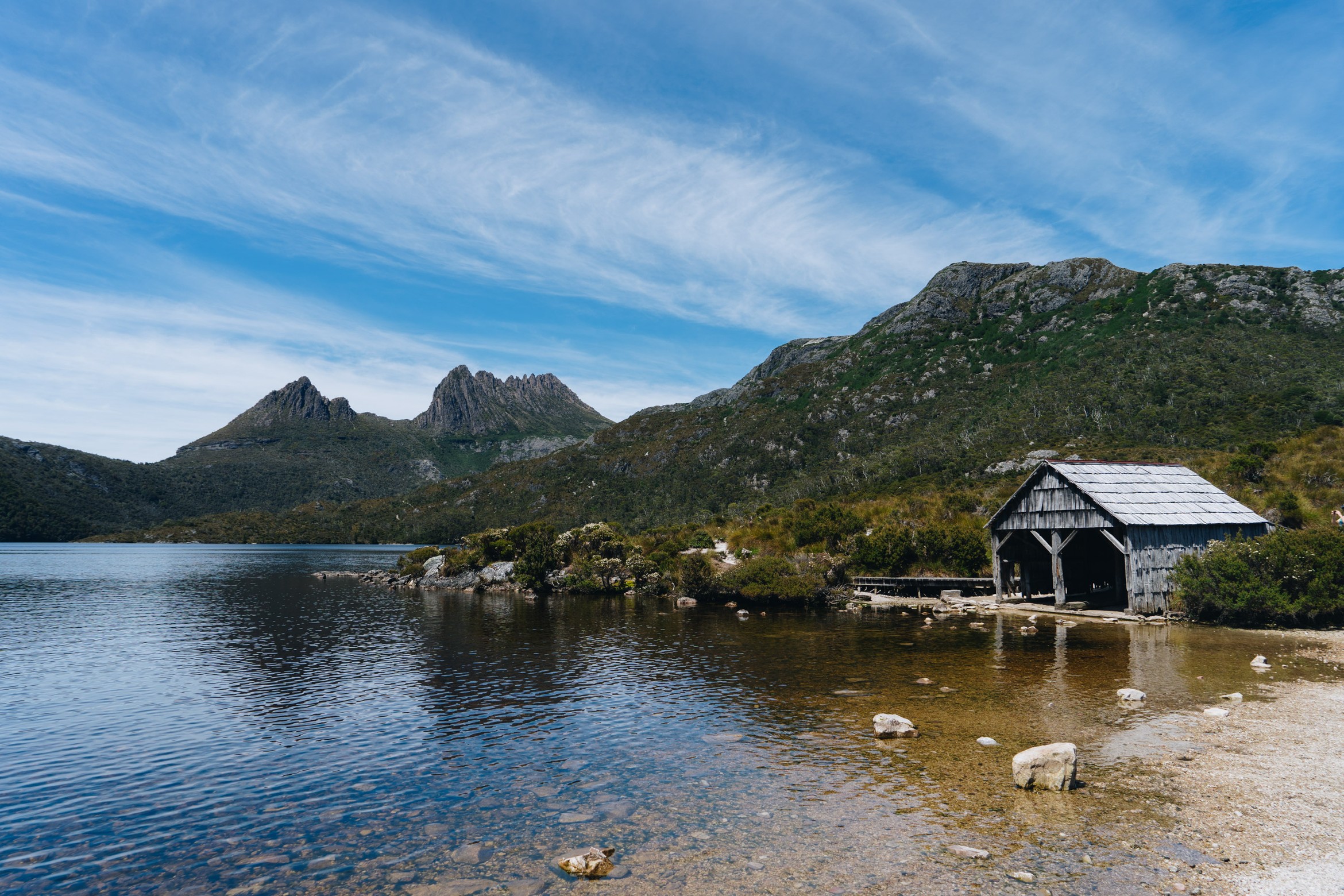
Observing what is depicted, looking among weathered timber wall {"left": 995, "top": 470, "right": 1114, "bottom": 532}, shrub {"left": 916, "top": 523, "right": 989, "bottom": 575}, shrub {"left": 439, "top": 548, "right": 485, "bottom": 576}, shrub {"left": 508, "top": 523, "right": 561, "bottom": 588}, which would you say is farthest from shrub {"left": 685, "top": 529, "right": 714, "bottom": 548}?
weathered timber wall {"left": 995, "top": 470, "right": 1114, "bottom": 532}

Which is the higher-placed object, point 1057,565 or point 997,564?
point 1057,565

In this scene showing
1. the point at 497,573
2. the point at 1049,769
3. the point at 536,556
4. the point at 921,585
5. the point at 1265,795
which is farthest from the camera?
the point at 497,573

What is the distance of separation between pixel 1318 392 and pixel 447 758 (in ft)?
368

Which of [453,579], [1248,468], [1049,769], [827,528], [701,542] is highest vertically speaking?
[1248,468]

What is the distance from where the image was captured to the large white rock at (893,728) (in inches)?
697

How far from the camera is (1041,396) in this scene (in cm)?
12000

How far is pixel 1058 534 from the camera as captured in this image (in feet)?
136

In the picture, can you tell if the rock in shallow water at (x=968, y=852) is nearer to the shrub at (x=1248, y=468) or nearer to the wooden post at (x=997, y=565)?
the wooden post at (x=997, y=565)

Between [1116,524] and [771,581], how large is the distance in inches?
948

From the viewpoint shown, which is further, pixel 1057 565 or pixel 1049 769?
pixel 1057 565

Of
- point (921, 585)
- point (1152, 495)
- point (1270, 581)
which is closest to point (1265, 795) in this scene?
point (1270, 581)

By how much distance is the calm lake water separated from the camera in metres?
11.2

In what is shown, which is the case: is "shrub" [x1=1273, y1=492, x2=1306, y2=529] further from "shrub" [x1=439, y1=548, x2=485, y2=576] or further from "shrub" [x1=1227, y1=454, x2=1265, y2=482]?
"shrub" [x1=439, y1=548, x2=485, y2=576]

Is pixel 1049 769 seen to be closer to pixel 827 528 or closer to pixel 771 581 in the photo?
pixel 771 581
